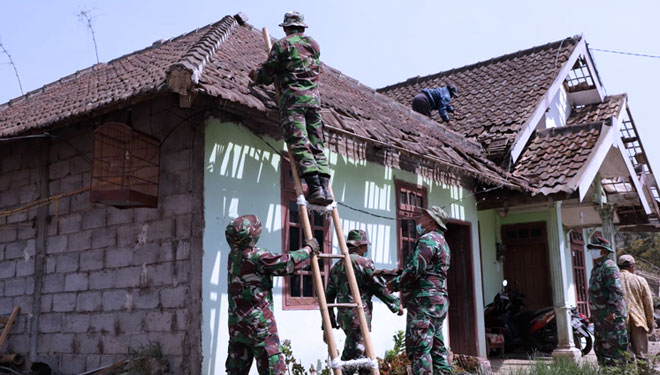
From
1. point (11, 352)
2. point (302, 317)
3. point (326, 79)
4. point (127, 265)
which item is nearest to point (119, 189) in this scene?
point (127, 265)

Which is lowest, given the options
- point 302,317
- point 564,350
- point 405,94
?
point 564,350

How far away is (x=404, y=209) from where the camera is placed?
29.5ft

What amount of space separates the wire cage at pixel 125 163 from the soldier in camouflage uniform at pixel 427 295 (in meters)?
2.78

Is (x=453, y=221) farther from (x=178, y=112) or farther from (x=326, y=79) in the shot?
(x=178, y=112)

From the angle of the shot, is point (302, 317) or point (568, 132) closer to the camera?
point (302, 317)

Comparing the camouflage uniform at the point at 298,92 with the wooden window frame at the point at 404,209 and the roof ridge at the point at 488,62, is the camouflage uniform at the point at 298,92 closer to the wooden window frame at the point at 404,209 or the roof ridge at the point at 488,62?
the wooden window frame at the point at 404,209

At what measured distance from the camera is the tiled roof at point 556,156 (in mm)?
10242

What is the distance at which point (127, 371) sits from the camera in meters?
6.14

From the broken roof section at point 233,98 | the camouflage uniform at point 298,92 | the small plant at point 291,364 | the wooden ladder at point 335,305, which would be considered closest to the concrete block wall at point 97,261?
the broken roof section at point 233,98

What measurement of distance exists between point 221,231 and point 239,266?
1433mm

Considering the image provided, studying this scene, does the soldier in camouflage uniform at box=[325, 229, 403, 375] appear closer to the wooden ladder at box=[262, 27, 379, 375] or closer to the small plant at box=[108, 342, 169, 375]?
the wooden ladder at box=[262, 27, 379, 375]

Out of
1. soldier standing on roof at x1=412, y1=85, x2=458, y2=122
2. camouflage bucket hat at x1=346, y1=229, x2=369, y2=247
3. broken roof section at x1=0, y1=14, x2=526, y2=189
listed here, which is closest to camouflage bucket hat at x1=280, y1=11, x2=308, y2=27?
broken roof section at x1=0, y1=14, x2=526, y2=189

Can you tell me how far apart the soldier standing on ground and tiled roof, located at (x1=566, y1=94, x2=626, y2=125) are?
22.1ft

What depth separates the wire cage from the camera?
21.0ft
